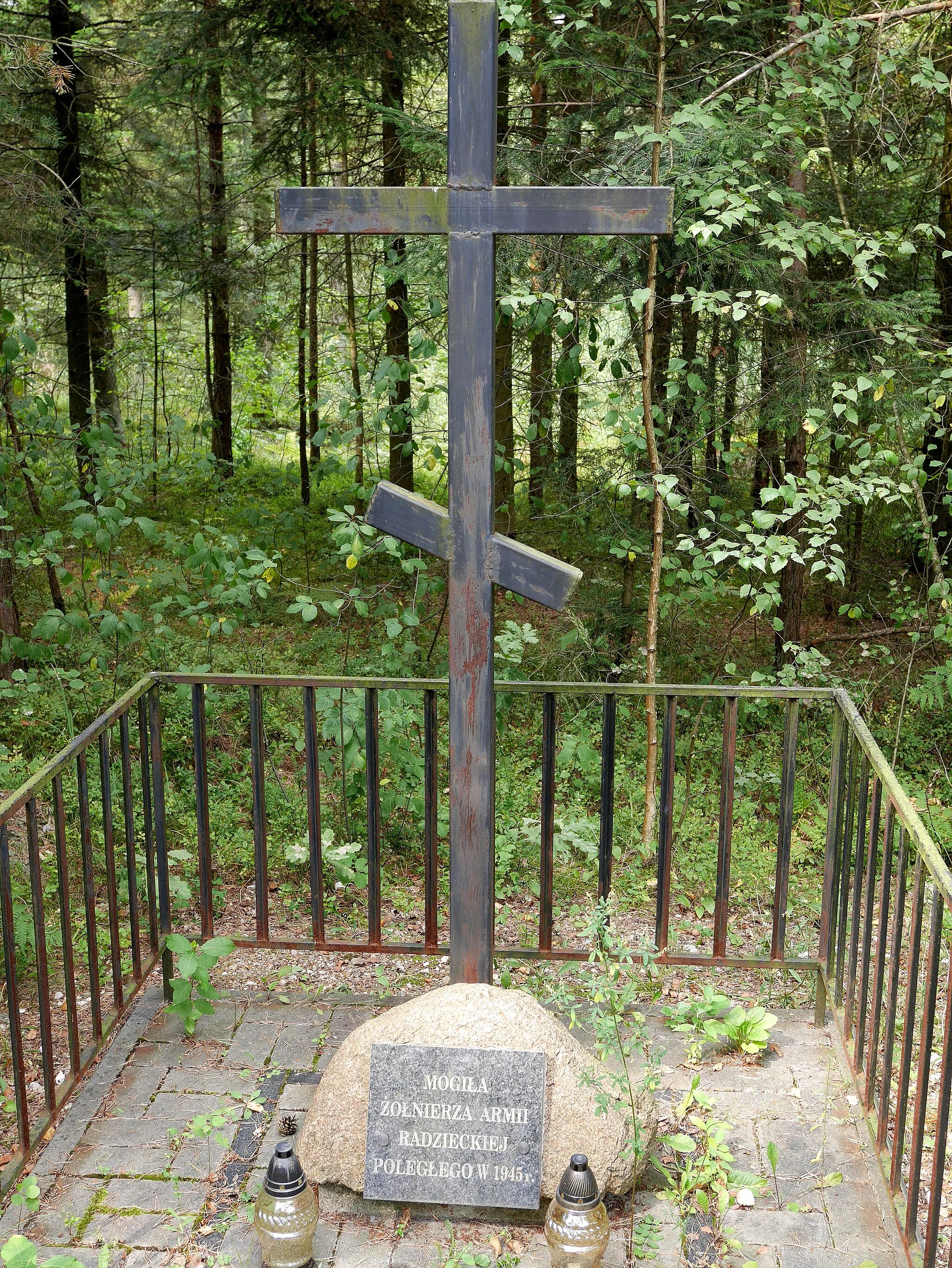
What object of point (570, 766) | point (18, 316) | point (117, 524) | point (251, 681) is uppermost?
→ point (18, 316)

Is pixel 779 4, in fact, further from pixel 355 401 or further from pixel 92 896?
pixel 92 896

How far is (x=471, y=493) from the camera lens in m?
2.84

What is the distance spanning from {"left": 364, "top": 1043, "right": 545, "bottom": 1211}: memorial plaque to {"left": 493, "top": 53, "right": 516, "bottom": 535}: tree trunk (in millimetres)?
3228

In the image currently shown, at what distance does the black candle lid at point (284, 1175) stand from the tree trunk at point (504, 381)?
3.56 m

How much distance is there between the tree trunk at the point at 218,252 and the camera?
28.1 ft

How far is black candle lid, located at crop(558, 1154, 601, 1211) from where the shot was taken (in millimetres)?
2473

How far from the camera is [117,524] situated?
194 inches

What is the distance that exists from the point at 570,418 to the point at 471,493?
4.80 m

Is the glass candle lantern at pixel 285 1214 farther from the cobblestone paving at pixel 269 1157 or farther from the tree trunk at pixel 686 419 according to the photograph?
the tree trunk at pixel 686 419

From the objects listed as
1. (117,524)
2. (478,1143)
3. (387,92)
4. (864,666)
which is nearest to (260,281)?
(387,92)

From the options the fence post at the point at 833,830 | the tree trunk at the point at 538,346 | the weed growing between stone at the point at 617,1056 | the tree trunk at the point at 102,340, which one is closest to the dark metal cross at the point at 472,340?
the weed growing between stone at the point at 617,1056

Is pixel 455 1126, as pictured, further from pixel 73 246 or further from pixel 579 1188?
pixel 73 246

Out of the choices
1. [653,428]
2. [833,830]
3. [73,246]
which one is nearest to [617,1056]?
[833,830]

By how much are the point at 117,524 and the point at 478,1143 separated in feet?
10.6
